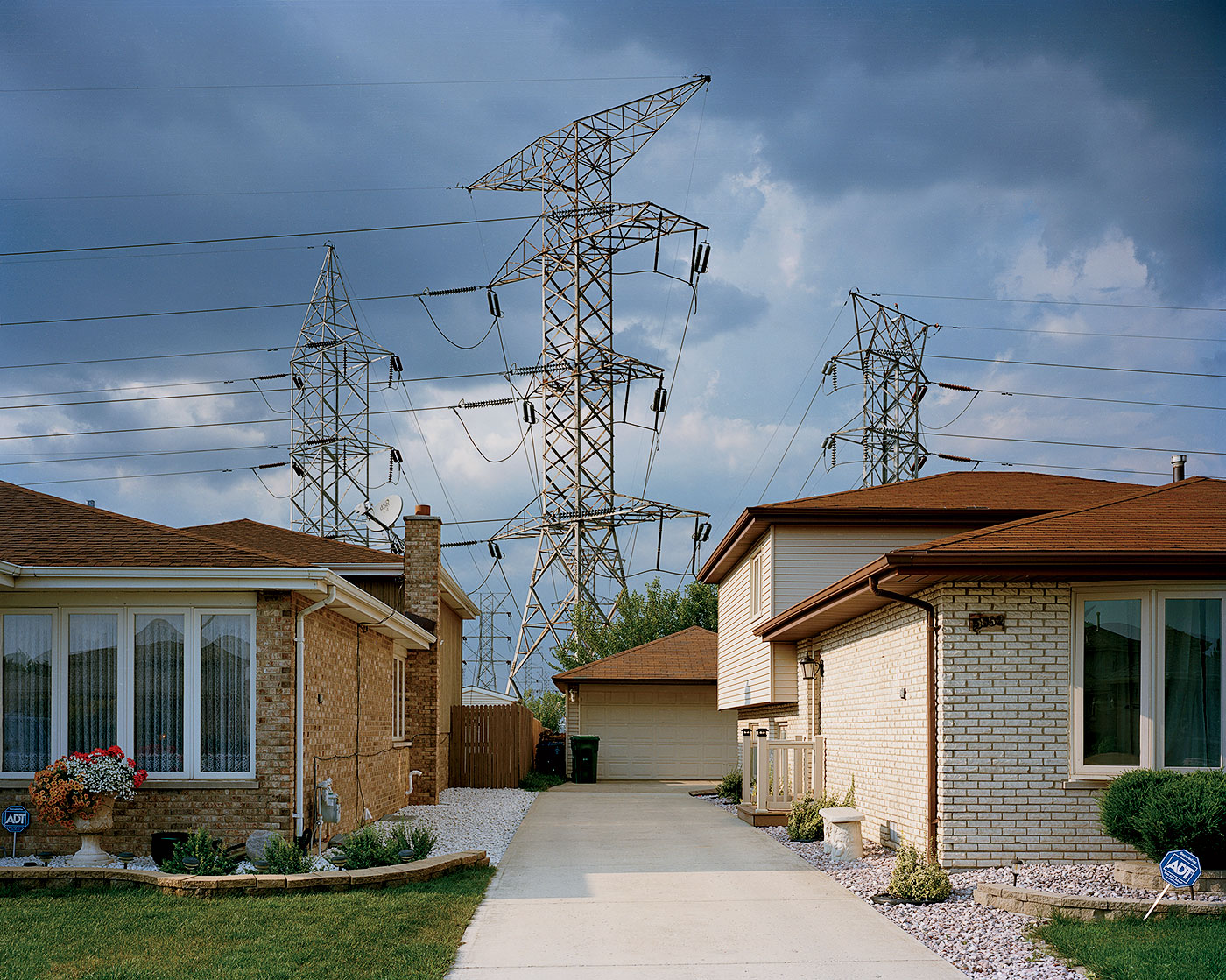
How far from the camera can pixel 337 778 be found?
507 inches

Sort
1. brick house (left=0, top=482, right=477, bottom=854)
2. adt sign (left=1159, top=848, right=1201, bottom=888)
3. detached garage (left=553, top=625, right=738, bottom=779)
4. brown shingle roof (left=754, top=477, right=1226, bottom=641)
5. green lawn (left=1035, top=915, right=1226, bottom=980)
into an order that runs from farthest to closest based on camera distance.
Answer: detached garage (left=553, top=625, right=738, bottom=779), brick house (left=0, top=482, right=477, bottom=854), brown shingle roof (left=754, top=477, right=1226, bottom=641), adt sign (left=1159, top=848, right=1201, bottom=888), green lawn (left=1035, top=915, right=1226, bottom=980)

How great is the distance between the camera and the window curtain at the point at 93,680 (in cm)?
1091

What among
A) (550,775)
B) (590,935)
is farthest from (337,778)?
(550,775)

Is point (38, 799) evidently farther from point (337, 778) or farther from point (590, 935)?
point (590, 935)

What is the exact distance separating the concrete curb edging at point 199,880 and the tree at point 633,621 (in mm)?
31279

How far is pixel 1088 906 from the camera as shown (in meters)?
7.81

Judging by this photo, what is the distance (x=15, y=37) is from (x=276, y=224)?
7.86m

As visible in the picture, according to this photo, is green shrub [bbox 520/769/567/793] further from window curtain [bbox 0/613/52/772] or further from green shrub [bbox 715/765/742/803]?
window curtain [bbox 0/613/52/772]

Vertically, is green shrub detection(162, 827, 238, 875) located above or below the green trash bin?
above

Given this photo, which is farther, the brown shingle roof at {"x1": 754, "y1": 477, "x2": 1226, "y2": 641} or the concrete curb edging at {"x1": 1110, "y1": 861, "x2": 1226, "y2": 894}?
the brown shingle roof at {"x1": 754, "y1": 477, "x2": 1226, "y2": 641}

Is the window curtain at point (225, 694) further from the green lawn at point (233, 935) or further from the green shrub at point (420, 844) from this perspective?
the green lawn at point (233, 935)

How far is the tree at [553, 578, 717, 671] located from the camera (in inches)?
1613

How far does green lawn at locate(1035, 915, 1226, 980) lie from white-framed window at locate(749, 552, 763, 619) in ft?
36.2

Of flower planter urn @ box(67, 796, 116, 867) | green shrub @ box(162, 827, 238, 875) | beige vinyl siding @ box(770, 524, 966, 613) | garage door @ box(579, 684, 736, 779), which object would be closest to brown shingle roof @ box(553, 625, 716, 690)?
garage door @ box(579, 684, 736, 779)
